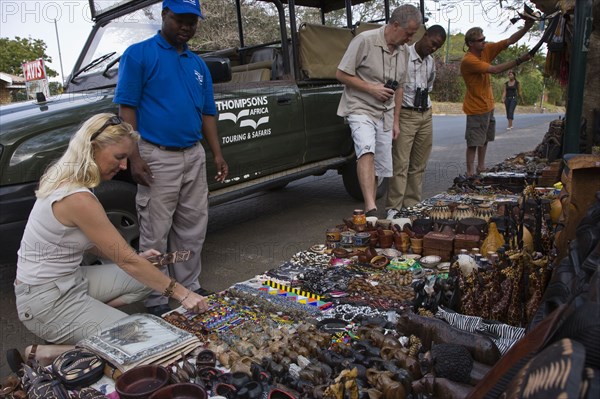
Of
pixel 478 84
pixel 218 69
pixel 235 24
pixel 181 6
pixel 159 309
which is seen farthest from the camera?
pixel 235 24

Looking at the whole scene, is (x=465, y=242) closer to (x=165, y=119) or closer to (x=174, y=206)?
(x=174, y=206)

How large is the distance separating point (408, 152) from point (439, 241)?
214 centimetres

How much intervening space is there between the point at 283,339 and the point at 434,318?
2.17ft

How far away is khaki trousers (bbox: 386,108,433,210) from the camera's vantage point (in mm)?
4859

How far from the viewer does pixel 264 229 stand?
525 cm

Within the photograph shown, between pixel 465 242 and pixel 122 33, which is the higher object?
pixel 122 33

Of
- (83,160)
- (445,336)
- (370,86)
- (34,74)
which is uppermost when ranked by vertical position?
(34,74)

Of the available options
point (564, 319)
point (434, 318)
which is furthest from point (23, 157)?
point (564, 319)

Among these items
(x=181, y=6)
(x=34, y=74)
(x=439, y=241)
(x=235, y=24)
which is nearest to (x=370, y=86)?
→ (x=439, y=241)

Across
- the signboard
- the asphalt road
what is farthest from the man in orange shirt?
the signboard

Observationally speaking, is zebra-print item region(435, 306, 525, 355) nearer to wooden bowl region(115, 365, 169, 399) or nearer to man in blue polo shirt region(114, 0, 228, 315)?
wooden bowl region(115, 365, 169, 399)

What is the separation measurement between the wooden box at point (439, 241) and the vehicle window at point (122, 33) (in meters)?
3.09

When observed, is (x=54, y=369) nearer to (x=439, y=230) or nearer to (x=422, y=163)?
(x=439, y=230)

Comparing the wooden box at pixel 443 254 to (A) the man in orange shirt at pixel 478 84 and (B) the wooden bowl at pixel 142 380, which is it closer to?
(B) the wooden bowl at pixel 142 380
